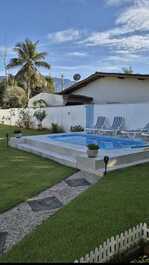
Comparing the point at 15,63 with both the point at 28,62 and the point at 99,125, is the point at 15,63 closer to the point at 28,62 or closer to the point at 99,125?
the point at 28,62

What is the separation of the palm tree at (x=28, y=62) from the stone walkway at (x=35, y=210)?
90.5 feet

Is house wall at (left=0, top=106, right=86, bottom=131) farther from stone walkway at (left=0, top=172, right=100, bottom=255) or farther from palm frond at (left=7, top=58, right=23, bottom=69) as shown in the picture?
palm frond at (left=7, top=58, right=23, bottom=69)

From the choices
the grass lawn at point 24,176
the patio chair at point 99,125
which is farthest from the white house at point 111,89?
the grass lawn at point 24,176

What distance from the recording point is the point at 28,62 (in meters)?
32.9

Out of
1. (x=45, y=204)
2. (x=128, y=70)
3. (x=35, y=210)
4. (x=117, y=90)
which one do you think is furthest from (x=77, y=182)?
(x=128, y=70)

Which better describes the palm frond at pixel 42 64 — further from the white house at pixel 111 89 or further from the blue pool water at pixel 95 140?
the blue pool water at pixel 95 140

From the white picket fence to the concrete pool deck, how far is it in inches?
137

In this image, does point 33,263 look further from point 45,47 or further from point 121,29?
point 45,47

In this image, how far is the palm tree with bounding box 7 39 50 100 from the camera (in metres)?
32.8

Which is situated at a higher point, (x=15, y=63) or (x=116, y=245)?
(x=15, y=63)

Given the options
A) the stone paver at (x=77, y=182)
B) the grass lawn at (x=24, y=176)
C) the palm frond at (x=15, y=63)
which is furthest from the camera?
the palm frond at (x=15, y=63)

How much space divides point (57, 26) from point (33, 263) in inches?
856

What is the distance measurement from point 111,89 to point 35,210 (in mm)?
14666

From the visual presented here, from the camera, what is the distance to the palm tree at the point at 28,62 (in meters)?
32.8
